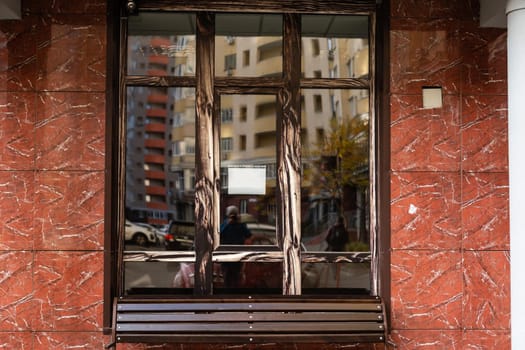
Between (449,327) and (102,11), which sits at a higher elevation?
(102,11)

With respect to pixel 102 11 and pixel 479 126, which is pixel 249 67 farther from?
pixel 479 126

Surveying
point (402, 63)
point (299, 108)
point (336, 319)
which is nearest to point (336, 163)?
point (299, 108)

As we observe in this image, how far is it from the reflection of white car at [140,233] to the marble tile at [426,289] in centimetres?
224

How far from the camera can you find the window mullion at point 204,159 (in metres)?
6.06

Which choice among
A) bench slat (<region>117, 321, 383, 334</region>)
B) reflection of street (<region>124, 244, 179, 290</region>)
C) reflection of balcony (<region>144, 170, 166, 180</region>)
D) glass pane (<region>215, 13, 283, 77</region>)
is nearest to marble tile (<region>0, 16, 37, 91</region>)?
reflection of balcony (<region>144, 170, 166, 180</region>)

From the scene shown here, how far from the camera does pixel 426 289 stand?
232 inches

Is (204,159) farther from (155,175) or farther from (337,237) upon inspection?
(337,237)

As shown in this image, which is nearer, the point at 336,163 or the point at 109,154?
the point at 109,154

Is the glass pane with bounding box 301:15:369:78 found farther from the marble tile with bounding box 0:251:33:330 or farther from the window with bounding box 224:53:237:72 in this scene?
the marble tile with bounding box 0:251:33:330

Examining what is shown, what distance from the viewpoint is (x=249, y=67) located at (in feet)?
20.3

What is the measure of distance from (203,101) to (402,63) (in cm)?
190

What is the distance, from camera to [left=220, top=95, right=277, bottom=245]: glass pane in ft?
20.1

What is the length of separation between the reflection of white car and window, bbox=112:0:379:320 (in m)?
0.02

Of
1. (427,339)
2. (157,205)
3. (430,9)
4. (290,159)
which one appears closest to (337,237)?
(290,159)
